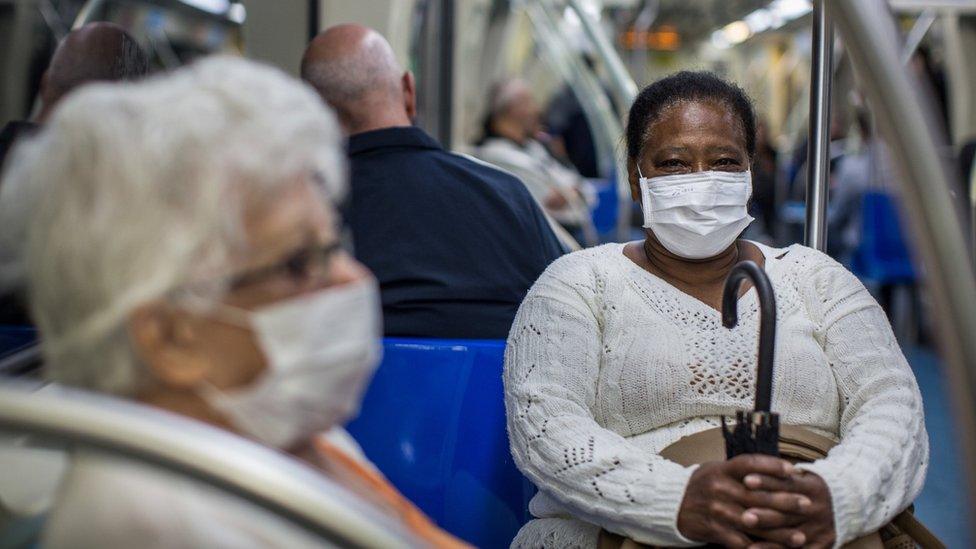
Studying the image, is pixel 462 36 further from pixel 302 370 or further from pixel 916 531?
pixel 302 370

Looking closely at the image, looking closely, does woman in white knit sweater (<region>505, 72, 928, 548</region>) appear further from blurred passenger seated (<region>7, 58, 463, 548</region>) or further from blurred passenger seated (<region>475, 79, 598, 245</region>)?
blurred passenger seated (<region>475, 79, 598, 245</region>)

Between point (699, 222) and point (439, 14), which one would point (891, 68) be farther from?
point (439, 14)

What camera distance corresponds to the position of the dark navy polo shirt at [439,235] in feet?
8.71

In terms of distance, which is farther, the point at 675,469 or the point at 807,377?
the point at 807,377

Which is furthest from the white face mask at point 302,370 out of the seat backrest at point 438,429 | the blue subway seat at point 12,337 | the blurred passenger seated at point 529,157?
the blurred passenger seated at point 529,157

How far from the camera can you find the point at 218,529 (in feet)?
3.49

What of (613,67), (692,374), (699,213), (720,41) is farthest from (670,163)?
(720,41)

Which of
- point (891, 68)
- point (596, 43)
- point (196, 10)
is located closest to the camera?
point (891, 68)

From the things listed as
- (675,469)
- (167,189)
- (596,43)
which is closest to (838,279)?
(675,469)

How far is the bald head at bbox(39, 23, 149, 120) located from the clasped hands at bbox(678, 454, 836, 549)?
151 centimetres

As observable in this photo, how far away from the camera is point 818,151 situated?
2.89m

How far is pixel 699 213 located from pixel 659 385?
354mm

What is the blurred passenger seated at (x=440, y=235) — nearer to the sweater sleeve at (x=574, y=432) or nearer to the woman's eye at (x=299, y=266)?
the sweater sleeve at (x=574, y=432)

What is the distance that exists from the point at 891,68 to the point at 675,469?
3.06ft
